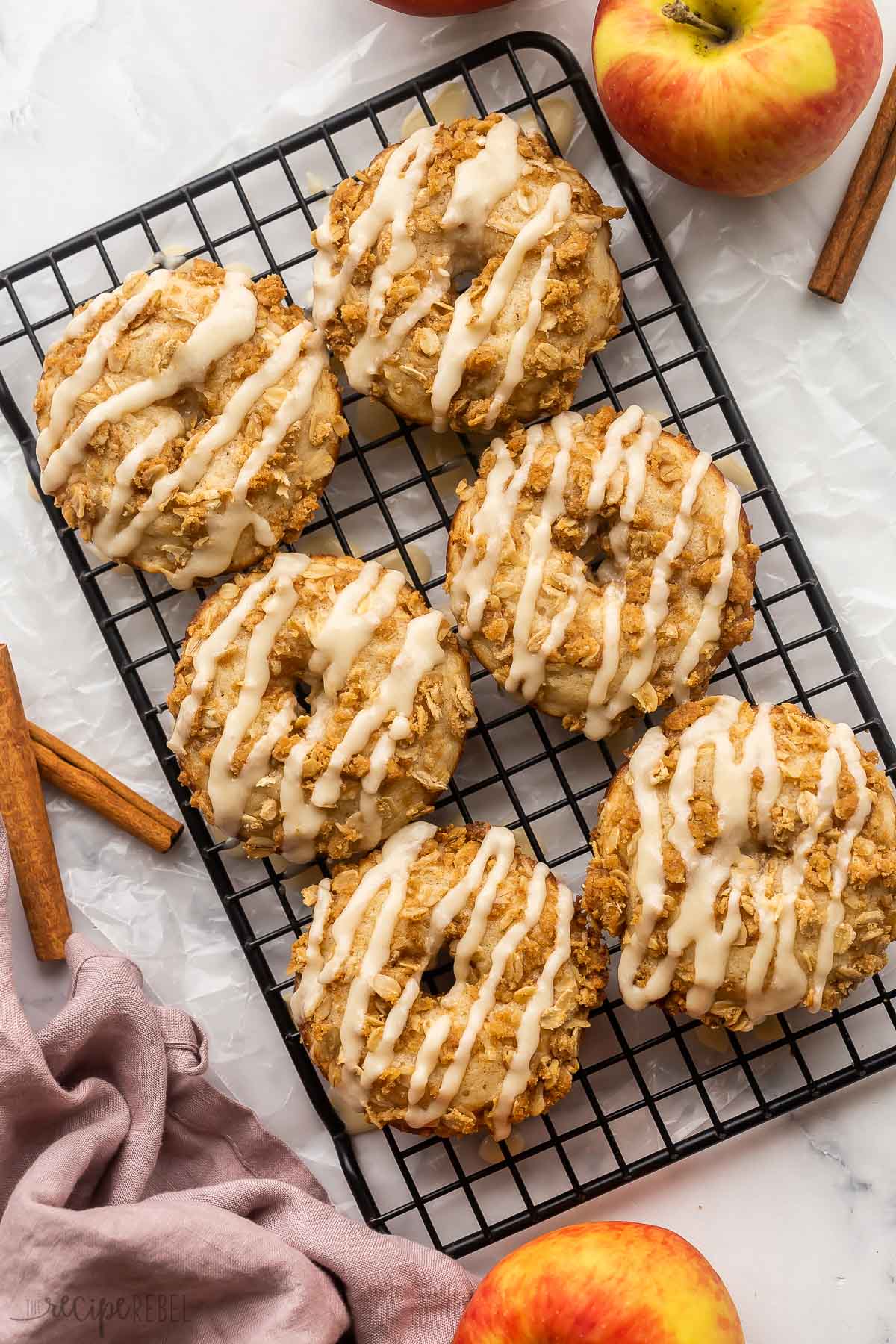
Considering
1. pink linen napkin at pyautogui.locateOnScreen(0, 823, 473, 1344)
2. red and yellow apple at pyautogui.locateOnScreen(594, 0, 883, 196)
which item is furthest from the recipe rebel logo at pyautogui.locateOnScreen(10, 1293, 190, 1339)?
red and yellow apple at pyautogui.locateOnScreen(594, 0, 883, 196)

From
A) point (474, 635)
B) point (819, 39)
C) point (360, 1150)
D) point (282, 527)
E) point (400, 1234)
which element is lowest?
point (400, 1234)

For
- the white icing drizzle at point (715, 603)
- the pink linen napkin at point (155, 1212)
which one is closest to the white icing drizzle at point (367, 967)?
the pink linen napkin at point (155, 1212)

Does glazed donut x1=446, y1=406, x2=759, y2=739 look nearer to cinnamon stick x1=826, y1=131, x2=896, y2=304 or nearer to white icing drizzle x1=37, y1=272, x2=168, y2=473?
cinnamon stick x1=826, y1=131, x2=896, y2=304

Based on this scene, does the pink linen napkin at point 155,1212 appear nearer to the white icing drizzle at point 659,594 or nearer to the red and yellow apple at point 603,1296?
the red and yellow apple at point 603,1296

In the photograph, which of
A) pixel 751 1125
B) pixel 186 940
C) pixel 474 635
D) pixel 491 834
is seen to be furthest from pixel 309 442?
pixel 751 1125

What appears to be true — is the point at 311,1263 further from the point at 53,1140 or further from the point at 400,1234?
the point at 53,1140

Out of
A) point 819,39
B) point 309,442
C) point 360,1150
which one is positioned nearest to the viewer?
point 819,39

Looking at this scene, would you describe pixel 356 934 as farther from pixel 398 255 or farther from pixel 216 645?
pixel 398 255
